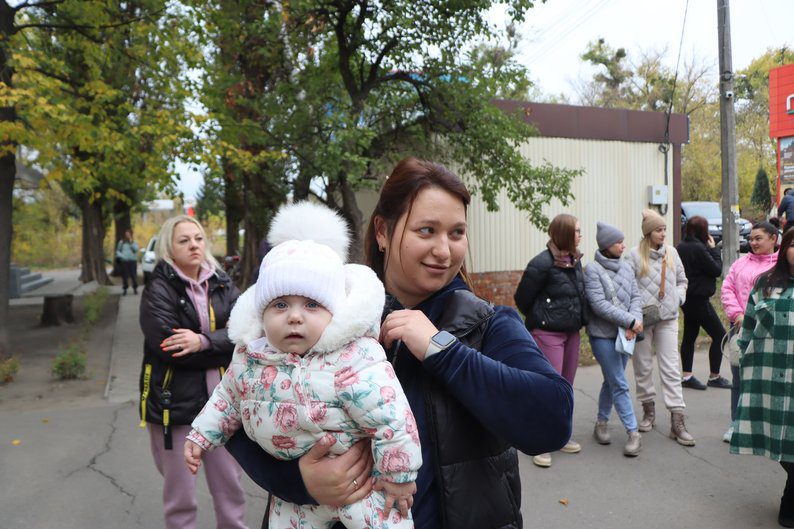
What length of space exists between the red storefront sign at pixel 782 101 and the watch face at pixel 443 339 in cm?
3136

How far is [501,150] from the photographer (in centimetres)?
1130

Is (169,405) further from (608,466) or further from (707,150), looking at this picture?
(707,150)

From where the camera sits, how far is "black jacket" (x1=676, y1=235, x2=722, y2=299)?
7.16 meters

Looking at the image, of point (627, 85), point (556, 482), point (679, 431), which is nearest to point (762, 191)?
point (627, 85)

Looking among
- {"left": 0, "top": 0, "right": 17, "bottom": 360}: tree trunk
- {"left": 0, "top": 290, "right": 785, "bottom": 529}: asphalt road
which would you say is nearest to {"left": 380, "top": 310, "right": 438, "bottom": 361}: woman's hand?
{"left": 0, "top": 290, "right": 785, "bottom": 529}: asphalt road

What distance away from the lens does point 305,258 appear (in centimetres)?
163

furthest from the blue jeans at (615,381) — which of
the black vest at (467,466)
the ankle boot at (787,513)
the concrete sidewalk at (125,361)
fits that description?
the concrete sidewalk at (125,361)

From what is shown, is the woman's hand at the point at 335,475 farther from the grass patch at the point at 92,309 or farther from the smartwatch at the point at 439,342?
the grass patch at the point at 92,309

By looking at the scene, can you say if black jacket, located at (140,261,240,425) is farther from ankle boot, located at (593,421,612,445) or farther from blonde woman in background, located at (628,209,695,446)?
blonde woman in background, located at (628,209,695,446)

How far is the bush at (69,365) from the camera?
8.21 m

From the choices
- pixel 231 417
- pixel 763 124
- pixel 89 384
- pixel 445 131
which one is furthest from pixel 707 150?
pixel 231 417

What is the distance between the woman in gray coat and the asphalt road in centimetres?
28

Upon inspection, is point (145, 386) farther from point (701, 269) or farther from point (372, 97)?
point (372, 97)

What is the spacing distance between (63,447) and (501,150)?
8480mm
